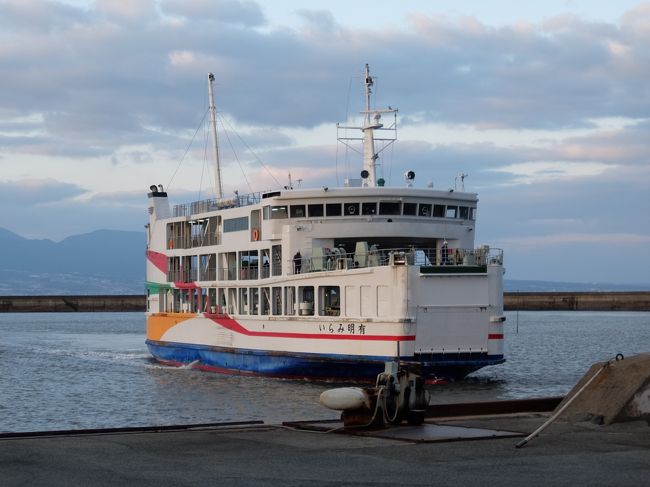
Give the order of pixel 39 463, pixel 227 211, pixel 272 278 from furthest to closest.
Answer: pixel 227 211, pixel 272 278, pixel 39 463

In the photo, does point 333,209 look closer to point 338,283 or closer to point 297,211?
point 297,211

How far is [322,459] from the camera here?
43.8 feet

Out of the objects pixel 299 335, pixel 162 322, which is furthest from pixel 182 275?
pixel 299 335

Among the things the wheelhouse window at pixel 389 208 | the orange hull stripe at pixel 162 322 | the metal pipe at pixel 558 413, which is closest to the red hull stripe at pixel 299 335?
the orange hull stripe at pixel 162 322

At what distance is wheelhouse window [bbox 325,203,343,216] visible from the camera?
116 feet

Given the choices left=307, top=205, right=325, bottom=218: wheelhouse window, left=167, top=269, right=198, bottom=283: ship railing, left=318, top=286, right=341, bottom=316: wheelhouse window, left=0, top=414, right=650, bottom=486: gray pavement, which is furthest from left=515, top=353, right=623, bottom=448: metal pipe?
left=167, top=269, right=198, bottom=283: ship railing

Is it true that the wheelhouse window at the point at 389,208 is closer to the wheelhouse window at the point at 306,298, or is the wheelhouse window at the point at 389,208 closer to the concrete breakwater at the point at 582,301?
the wheelhouse window at the point at 306,298

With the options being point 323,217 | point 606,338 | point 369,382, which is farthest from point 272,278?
point 606,338

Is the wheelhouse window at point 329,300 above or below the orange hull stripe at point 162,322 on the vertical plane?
above

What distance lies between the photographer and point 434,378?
106 ft

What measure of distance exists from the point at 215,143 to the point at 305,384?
654 inches

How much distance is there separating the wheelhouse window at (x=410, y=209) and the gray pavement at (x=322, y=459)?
19678 millimetres

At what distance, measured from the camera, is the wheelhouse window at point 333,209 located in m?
35.4

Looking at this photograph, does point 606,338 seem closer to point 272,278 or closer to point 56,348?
point 56,348
